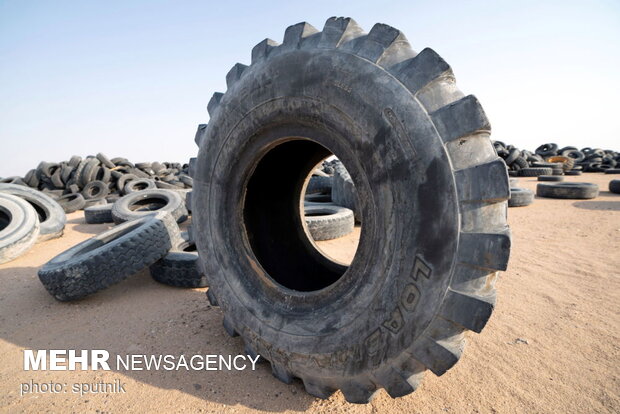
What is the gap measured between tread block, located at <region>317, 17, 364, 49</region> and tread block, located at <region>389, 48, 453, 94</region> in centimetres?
42

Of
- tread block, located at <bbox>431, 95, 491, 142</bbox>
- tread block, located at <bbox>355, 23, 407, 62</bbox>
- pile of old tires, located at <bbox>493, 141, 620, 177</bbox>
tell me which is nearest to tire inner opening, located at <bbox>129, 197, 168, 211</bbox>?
tread block, located at <bbox>355, 23, 407, 62</bbox>

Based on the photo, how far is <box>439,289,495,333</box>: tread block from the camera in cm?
149

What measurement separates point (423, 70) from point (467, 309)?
1127 millimetres

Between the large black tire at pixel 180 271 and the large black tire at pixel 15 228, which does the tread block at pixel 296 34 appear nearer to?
the large black tire at pixel 180 271

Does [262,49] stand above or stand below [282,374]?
above

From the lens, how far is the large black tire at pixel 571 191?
9.52m

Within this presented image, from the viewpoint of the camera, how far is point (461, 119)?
1.51 metres

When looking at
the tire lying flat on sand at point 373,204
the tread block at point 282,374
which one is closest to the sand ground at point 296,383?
the tread block at point 282,374

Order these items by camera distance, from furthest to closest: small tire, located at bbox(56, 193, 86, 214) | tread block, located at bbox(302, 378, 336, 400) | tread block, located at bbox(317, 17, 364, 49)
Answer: small tire, located at bbox(56, 193, 86, 214), tread block, located at bbox(302, 378, 336, 400), tread block, located at bbox(317, 17, 364, 49)

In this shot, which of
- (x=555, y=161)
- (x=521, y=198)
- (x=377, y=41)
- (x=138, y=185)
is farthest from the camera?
(x=555, y=161)

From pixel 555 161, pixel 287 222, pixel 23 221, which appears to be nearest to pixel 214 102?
pixel 287 222

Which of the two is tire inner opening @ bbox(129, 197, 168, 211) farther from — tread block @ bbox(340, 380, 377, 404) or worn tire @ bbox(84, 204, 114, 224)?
tread block @ bbox(340, 380, 377, 404)

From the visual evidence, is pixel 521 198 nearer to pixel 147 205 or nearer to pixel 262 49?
pixel 262 49

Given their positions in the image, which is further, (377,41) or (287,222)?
(287,222)
